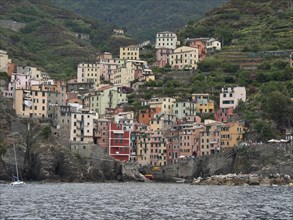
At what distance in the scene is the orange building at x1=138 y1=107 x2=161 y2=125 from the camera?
491 ft

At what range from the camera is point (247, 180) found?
11812 centimetres

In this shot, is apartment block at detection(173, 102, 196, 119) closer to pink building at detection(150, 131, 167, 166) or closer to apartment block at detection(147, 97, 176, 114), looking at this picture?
apartment block at detection(147, 97, 176, 114)

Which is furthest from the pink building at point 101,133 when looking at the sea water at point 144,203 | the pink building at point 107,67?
the pink building at point 107,67

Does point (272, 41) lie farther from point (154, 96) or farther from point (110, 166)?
point (110, 166)

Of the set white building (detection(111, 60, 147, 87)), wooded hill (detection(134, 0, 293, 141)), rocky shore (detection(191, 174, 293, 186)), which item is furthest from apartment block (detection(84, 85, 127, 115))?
rocky shore (detection(191, 174, 293, 186))

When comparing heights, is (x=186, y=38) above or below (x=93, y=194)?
above

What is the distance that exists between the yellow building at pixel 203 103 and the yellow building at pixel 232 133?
14256 mm

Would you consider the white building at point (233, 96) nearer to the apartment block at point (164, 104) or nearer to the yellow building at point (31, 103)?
the apartment block at point (164, 104)

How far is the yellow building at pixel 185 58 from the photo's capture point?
173 metres

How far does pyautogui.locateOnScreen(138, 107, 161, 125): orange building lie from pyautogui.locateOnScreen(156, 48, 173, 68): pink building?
29053 millimetres

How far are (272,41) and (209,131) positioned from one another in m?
44.8

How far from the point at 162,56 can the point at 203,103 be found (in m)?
31.0

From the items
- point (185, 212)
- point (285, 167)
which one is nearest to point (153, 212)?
point (185, 212)

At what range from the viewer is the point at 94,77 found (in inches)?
6836
